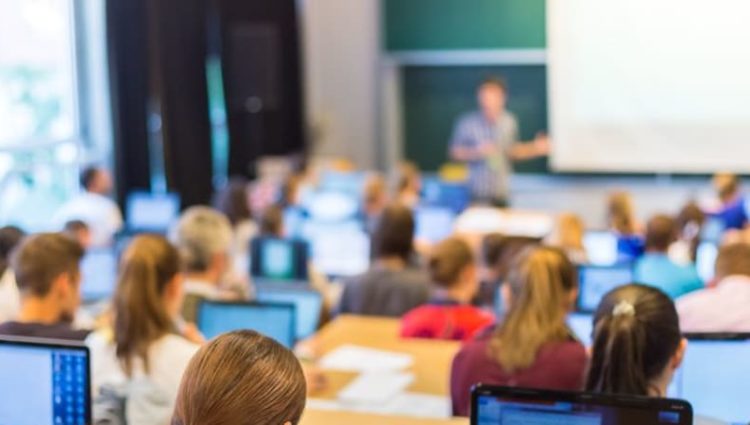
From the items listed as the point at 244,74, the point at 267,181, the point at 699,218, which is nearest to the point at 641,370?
the point at 699,218

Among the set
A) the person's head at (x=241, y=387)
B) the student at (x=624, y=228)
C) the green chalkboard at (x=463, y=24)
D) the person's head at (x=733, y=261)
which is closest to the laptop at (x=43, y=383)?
the person's head at (x=241, y=387)

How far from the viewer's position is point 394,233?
556cm

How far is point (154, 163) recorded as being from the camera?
9992 millimetres

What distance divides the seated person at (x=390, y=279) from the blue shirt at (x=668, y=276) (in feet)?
3.38

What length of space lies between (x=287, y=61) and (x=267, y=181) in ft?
8.08

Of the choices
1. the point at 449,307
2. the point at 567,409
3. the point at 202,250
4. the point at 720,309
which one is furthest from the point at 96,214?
the point at 567,409

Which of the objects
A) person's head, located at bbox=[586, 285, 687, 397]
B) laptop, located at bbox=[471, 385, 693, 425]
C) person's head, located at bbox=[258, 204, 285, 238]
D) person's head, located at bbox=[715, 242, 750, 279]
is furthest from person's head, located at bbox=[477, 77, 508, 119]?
laptop, located at bbox=[471, 385, 693, 425]

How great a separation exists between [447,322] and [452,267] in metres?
0.22

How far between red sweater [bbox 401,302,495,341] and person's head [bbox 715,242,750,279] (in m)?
0.93

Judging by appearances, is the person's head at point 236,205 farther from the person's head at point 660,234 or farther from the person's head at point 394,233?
the person's head at point 660,234

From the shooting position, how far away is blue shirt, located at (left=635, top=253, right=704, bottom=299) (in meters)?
5.43

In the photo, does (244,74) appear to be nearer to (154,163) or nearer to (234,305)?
(154,163)

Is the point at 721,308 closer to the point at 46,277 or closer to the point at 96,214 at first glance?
the point at 46,277

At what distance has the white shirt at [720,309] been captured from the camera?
3816 millimetres
